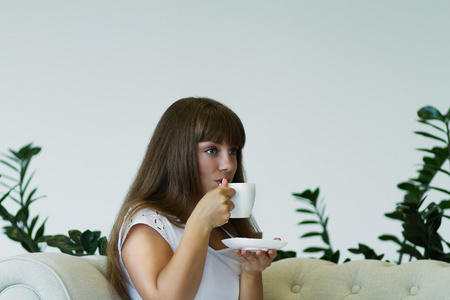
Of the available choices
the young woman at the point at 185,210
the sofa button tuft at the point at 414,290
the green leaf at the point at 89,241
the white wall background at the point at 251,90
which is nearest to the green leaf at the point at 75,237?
the green leaf at the point at 89,241

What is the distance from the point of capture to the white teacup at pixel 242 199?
1.33 meters

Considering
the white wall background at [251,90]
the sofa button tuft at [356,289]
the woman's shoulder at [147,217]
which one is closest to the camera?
the woman's shoulder at [147,217]

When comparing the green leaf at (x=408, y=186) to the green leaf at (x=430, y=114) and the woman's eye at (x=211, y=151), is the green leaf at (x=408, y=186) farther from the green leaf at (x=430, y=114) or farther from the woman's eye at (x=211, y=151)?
the woman's eye at (x=211, y=151)

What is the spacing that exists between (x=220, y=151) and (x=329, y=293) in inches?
20.2

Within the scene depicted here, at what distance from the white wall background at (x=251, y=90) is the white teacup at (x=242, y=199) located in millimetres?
2039

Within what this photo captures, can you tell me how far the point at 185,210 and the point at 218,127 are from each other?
0.79 ft

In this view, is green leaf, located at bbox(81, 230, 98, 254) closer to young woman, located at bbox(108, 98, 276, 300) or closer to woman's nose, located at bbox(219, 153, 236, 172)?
young woman, located at bbox(108, 98, 276, 300)

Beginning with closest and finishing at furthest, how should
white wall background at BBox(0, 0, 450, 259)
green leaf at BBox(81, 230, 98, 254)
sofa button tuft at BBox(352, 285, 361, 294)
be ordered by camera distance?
1. sofa button tuft at BBox(352, 285, 361, 294)
2. green leaf at BBox(81, 230, 98, 254)
3. white wall background at BBox(0, 0, 450, 259)

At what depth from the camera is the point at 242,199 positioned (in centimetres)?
133

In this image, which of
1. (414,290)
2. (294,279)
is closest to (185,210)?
(294,279)

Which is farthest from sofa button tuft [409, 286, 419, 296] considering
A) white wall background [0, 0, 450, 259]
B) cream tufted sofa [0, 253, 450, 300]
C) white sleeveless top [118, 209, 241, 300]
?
white wall background [0, 0, 450, 259]

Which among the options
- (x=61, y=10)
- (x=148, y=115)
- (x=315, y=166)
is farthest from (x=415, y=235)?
(x=61, y=10)

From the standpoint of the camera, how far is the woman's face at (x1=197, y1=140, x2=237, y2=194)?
58.8 inches

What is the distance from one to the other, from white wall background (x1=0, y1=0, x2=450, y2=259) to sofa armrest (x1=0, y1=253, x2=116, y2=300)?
2.18 m
